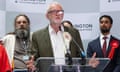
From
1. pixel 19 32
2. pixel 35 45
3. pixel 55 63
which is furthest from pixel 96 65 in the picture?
pixel 19 32

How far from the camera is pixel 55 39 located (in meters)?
3.53

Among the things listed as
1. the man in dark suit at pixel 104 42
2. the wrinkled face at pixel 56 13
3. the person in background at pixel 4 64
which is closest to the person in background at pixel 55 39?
the wrinkled face at pixel 56 13

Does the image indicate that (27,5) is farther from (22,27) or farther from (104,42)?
(104,42)

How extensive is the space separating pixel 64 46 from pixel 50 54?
223 millimetres

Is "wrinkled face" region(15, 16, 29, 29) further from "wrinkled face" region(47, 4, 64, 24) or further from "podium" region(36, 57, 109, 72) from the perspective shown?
"podium" region(36, 57, 109, 72)

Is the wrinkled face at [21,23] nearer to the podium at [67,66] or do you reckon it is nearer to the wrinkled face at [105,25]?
the wrinkled face at [105,25]

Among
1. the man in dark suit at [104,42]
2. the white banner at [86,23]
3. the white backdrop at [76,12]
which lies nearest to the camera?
the man in dark suit at [104,42]

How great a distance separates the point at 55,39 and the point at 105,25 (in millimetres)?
1672

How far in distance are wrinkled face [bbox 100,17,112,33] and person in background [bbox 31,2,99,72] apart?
139 centimetres

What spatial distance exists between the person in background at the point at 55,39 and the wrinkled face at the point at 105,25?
139 centimetres

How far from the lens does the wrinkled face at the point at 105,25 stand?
499 cm

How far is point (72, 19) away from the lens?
214 inches

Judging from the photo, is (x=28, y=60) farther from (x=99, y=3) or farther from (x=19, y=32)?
(x=99, y=3)

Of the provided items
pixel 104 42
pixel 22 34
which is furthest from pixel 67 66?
pixel 104 42
